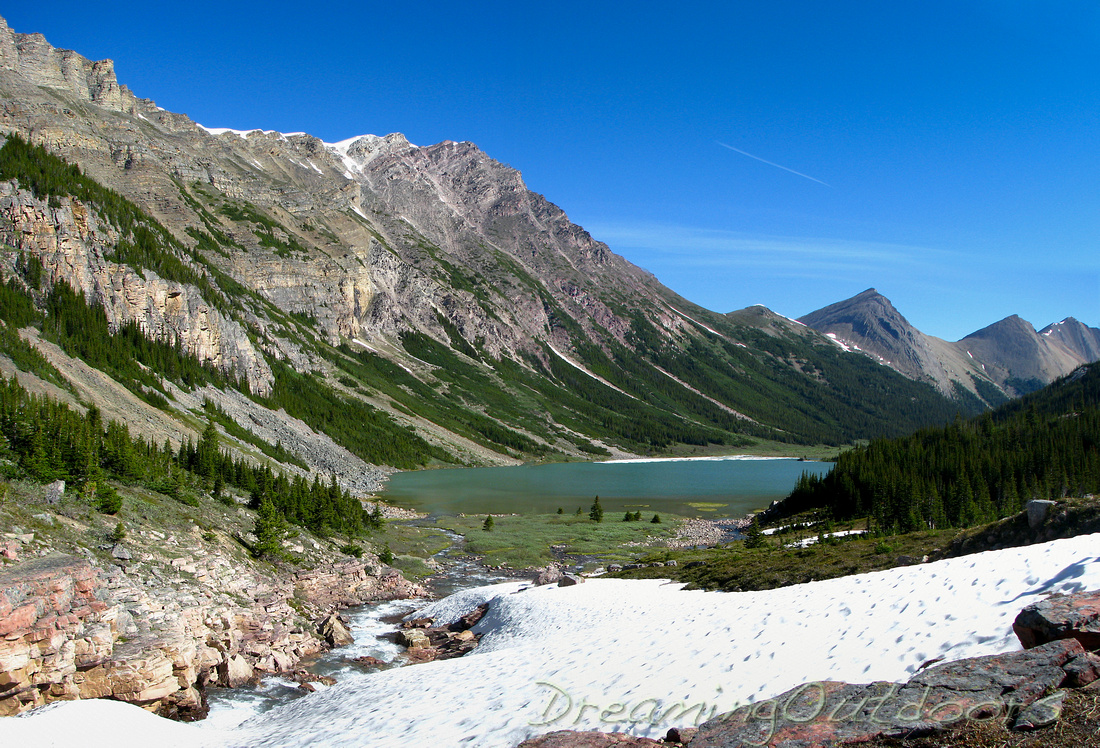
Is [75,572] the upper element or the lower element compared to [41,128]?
lower

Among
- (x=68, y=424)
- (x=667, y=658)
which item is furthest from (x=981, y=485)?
(x=68, y=424)

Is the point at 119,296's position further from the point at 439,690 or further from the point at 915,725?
the point at 915,725

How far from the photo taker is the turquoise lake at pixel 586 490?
80812 mm

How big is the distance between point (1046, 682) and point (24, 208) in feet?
404

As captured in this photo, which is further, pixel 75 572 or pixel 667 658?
pixel 75 572

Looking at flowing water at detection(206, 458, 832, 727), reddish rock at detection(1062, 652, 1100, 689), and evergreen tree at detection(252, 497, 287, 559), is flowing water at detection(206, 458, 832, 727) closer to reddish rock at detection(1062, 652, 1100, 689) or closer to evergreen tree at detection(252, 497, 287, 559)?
evergreen tree at detection(252, 497, 287, 559)

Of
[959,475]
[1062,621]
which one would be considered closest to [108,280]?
[1062,621]

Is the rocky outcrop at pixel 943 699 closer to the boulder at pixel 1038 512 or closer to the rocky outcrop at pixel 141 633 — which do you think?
the boulder at pixel 1038 512

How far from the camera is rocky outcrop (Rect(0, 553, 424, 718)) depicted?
48.8 feet

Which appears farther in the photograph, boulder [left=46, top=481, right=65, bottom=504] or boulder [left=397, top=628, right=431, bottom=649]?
boulder [left=397, top=628, right=431, bottom=649]

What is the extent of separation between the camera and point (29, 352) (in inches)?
2287

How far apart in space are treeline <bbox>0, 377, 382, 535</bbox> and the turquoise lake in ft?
100

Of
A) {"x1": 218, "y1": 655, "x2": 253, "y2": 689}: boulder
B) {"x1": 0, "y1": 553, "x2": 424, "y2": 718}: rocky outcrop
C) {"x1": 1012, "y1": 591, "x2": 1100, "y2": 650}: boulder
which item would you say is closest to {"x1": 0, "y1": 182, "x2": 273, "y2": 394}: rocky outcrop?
{"x1": 0, "y1": 553, "x2": 424, "y2": 718}: rocky outcrop

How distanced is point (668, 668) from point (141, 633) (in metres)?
15.8
